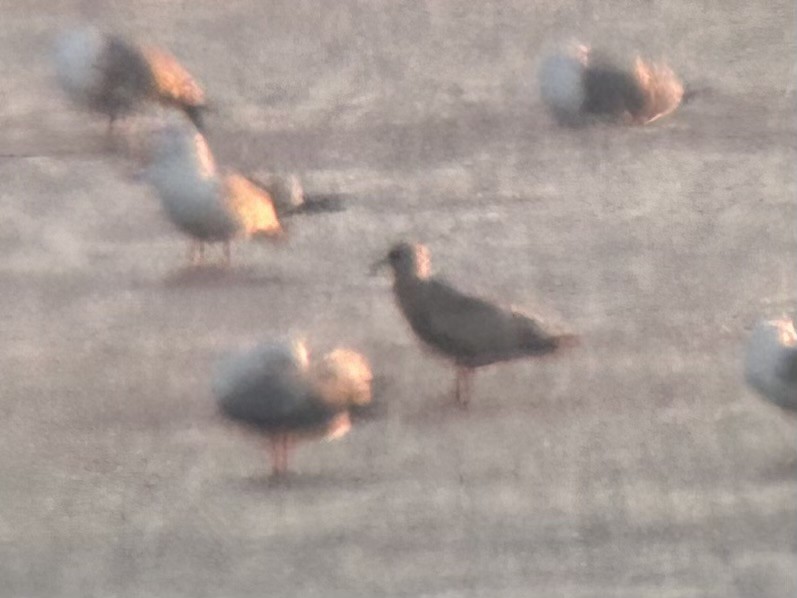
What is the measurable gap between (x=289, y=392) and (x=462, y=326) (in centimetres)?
16

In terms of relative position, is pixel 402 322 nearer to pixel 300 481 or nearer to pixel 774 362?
pixel 300 481

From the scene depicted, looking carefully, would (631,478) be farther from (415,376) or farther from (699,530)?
(415,376)

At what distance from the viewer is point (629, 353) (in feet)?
3.08

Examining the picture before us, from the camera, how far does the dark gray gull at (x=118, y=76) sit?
954mm

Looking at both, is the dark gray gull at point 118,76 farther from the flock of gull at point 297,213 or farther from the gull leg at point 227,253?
the gull leg at point 227,253

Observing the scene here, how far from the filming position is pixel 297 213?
953 mm

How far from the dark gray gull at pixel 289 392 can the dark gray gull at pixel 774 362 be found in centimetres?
35

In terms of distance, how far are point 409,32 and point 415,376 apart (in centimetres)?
33

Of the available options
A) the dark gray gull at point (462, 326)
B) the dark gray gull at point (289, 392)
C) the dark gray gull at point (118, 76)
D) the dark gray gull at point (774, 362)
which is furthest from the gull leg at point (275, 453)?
the dark gray gull at point (774, 362)

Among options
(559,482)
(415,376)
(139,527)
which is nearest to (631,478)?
(559,482)

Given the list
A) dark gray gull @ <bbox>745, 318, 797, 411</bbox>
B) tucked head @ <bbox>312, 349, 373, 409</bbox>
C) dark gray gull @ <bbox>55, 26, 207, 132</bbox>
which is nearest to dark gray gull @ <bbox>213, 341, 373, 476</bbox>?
tucked head @ <bbox>312, 349, 373, 409</bbox>

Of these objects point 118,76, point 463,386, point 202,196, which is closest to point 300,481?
point 463,386

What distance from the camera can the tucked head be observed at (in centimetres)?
90

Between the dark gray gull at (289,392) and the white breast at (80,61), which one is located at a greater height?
the white breast at (80,61)
